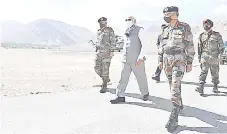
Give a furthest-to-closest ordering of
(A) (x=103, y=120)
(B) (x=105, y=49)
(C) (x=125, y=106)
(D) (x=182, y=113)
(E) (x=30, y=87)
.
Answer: (E) (x=30, y=87) → (B) (x=105, y=49) → (C) (x=125, y=106) → (D) (x=182, y=113) → (A) (x=103, y=120)

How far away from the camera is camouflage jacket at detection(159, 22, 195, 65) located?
6641 mm

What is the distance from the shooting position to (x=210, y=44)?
32.0 feet

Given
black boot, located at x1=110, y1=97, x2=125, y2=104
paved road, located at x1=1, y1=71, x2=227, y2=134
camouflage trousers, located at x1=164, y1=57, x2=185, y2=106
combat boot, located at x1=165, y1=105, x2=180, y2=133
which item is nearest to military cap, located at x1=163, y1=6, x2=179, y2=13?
camouflage trousers, located at x1=164, y1=57, x2=185, y2=106

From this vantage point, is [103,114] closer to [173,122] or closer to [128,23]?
[173,122]

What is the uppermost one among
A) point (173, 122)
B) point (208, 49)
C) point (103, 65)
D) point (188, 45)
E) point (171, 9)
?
point (171, 9)

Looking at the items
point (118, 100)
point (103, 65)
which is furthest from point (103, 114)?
point (103, 65)

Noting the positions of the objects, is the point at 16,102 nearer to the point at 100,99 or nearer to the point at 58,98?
the point at 58,98

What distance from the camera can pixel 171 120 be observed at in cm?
637

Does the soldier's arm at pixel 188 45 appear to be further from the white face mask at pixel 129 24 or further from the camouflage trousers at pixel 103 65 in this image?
the camouflage trousers at pixel 103 65

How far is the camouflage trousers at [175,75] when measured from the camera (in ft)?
21.3

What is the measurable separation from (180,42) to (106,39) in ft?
10.8

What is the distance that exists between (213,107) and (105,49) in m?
3.02

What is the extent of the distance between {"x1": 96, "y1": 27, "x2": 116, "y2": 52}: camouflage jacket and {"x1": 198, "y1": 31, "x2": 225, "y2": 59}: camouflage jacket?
7.42ft

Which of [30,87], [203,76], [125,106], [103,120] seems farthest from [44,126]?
[30,87]
